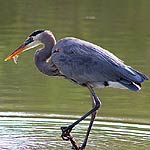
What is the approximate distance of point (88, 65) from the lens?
9.17 metres

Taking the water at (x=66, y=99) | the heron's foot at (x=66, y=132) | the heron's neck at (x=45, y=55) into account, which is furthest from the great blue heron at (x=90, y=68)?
the water at (x=66, y=99)

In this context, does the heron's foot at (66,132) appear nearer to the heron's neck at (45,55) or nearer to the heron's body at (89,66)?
the heron's body at (89,66)

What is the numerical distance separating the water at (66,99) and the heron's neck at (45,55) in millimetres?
887

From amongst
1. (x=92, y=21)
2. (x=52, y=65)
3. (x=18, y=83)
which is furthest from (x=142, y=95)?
(x=92, y=21)

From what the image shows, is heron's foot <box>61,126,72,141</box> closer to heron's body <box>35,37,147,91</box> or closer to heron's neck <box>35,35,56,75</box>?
heron's body <box>35,37,147,91</box>

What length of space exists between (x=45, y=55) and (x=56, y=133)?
3.56 ft

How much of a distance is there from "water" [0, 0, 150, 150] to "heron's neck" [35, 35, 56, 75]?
887mm

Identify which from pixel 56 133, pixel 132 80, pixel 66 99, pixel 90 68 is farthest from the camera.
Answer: pixel 66 99

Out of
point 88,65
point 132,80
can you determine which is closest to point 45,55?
point 88,65

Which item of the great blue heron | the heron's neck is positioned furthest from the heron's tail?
the heron's neck

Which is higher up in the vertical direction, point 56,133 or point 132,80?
point 132,80

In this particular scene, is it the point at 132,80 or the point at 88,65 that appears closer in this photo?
the point at 132,80

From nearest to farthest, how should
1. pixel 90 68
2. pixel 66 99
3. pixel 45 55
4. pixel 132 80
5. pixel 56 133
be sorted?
pixel 132 80, pixel 90 68, pixel 45 55, pixel 56 133, pixel 66 99

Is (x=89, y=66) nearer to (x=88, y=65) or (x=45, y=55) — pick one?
(x=88, y=65)
